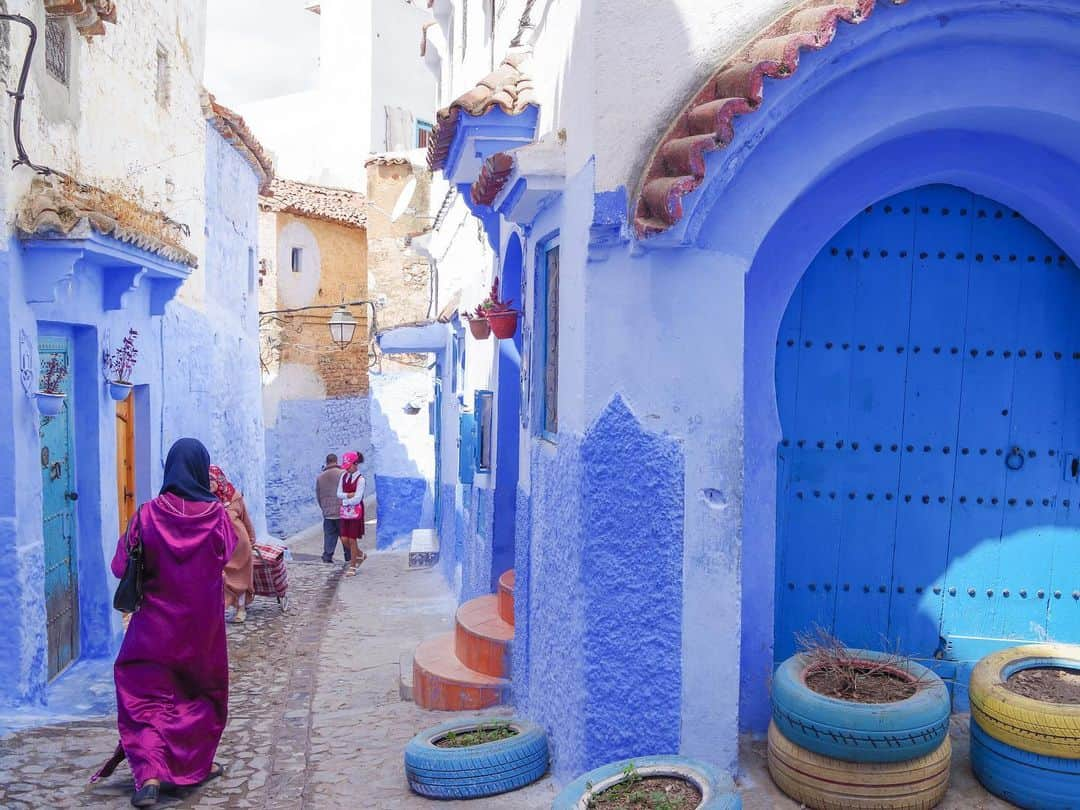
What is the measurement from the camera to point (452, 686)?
239 inches

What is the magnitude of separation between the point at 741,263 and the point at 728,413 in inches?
24.5

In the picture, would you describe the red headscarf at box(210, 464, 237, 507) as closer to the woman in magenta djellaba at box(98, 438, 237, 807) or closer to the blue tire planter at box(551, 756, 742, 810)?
the woman in magenta djellaba at box(98, 438, 237, 807)

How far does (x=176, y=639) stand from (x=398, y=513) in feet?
39.6

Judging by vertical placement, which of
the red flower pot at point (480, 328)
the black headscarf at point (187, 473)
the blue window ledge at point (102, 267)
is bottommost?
the black headscarf at point (187, 473)

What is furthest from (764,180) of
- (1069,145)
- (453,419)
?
(453,419)

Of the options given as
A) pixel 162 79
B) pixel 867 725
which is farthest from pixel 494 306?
pixel 162 79

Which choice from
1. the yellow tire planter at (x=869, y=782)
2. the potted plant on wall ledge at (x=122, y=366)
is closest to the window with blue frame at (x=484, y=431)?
the potted plant on wall ledge at (x=122, y=366)

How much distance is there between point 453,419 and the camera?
40.5 ft

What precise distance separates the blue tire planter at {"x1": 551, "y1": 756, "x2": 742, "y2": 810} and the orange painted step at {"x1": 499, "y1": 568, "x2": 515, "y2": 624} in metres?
2.32

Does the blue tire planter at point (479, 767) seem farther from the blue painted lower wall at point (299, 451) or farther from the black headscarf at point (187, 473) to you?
the blue painted lower wall at point (299, 451)

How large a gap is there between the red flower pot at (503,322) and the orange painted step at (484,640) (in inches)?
71.5

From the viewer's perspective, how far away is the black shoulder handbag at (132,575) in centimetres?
516

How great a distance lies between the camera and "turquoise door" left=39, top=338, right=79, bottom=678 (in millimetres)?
7113

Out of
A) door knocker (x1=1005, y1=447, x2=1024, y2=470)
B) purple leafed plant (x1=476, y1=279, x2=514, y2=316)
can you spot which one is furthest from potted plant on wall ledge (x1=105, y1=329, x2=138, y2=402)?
door knocker (x1=1005, y1=447, x2=1024, y2=470)
